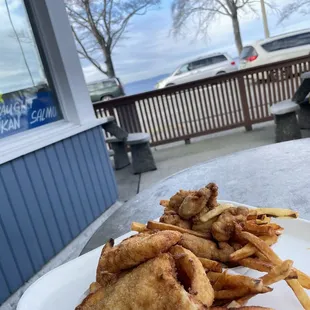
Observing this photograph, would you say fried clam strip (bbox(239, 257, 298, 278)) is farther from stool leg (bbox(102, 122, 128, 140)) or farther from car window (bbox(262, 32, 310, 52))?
car window (bbox(262, 32, 310, 52))

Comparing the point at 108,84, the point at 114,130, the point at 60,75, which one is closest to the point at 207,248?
the point at 60,75

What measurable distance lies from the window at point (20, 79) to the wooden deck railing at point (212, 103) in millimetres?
3443

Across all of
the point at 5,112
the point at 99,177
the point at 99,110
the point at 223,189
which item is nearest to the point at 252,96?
the point at 99,110

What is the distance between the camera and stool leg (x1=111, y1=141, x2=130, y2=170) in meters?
6.25

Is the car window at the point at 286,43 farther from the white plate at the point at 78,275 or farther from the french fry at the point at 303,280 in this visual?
the french fry at the point at 303,280

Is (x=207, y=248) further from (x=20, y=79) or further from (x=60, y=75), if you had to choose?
(x=60, y=75)

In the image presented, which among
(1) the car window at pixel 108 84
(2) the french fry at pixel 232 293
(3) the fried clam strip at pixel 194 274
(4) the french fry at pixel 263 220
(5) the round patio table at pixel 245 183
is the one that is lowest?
(5) the round patio table at pixel 245 183

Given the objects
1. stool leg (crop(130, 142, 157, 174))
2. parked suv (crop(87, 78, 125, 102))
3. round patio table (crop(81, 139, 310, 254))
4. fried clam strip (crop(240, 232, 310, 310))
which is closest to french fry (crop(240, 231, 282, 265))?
fried clam strip (crop(240, 232, 310, 310))

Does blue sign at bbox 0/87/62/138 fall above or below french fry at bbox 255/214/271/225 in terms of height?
above

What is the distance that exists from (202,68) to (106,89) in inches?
192

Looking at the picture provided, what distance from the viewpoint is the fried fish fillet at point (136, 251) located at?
28.9 inches

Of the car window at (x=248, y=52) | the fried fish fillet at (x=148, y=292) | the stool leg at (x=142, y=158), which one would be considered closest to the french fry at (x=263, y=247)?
the fried fish fillet at (x=148, y=292)

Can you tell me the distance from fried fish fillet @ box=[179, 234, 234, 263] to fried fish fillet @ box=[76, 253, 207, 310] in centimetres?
13

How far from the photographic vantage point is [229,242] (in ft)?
2.89
